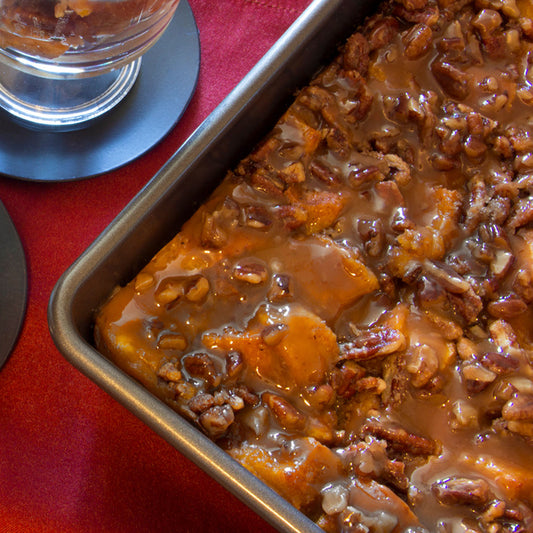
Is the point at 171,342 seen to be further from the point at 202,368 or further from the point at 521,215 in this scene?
the point at 521,215

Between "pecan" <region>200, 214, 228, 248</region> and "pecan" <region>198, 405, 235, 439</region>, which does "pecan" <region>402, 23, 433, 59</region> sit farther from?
"pecan" <region>198, 405, 235, 439</region>

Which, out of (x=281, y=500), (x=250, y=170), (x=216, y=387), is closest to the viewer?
(x=281, y=500)

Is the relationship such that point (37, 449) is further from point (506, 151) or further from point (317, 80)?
point (506, 151)

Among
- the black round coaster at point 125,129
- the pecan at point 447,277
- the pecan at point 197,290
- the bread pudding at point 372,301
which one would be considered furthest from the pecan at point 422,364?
the black round coaster at point 125,129

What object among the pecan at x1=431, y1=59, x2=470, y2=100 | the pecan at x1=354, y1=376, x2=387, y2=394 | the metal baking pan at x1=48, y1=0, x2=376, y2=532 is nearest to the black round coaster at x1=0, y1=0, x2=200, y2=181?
the metal baking pan at x1=48, y1=0, x2=376, y2=532

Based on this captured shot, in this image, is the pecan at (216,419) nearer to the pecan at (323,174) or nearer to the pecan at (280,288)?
the pecan at (280,288)

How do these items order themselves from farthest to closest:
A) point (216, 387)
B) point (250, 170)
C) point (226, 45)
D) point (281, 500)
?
point (226, 45), point (250, 170), point (216, 387), point (281, 500)

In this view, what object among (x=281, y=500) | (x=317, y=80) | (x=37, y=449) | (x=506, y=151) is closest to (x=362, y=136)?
(x=317, y=80)
